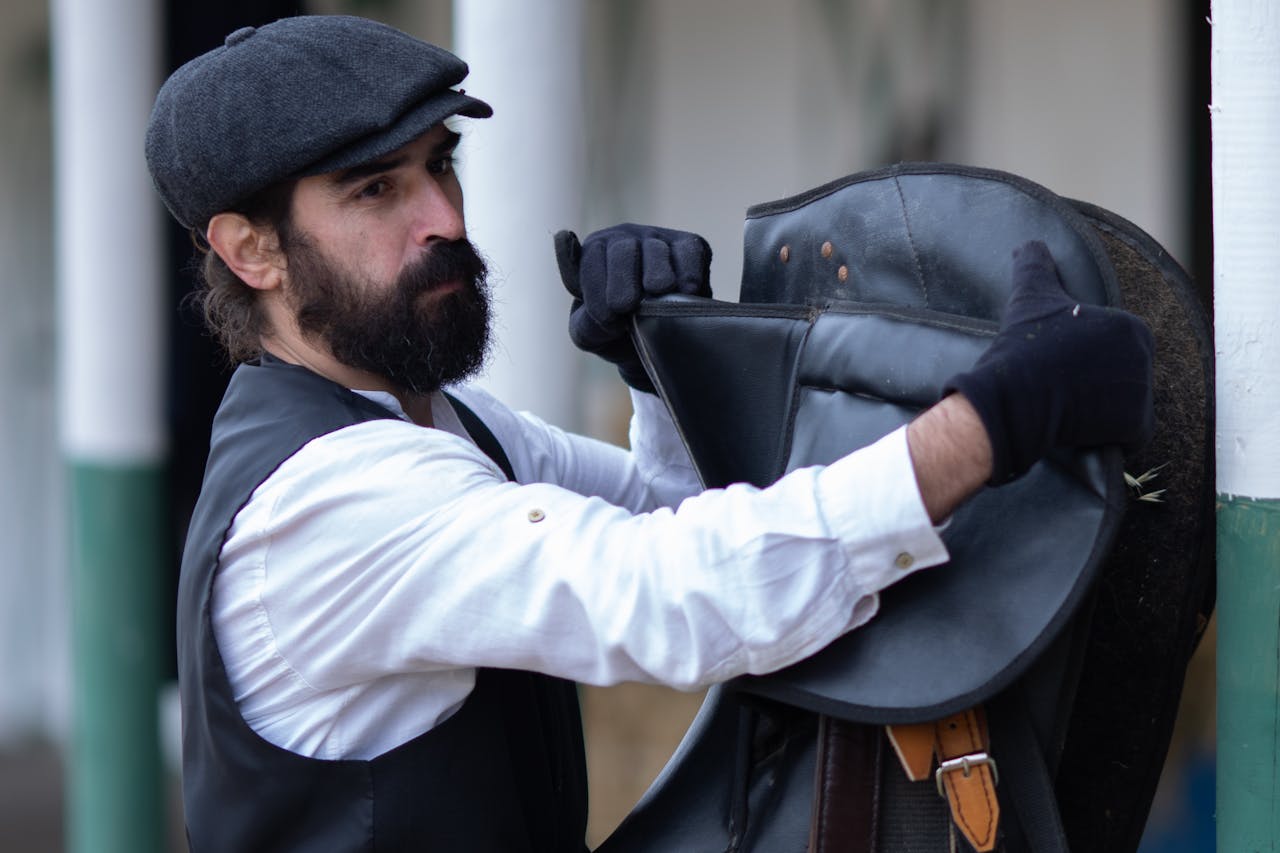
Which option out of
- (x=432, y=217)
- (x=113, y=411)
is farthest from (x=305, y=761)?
(x=113, y=411)

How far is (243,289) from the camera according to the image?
1.85m

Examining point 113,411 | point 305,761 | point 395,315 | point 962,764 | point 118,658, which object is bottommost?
point 118,658

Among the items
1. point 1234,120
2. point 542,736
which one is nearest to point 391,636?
point 542,736

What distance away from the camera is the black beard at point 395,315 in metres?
1.68

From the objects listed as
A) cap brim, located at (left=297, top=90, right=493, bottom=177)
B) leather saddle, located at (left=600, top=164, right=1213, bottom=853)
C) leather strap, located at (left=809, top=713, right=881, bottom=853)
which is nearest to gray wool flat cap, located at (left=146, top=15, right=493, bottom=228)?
cap brim, located at (left=297, top=90, right=493, bottom=177)

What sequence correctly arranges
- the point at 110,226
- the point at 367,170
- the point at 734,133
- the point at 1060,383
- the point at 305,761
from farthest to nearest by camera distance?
the point at 734,133, the point at 110,226, the point at 367,170, the point at 305,761, the point at 1060,383

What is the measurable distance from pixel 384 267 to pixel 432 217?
7cm

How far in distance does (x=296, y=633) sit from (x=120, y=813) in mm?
2229

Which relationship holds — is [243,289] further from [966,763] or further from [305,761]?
[966,763]

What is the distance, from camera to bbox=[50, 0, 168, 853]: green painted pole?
340 centimetres

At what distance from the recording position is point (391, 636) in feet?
4.72

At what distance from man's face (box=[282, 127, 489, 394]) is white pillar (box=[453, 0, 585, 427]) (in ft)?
2.04

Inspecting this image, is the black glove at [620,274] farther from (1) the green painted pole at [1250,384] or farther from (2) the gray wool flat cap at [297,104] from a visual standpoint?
(1) the green painted pole at [1250,384]

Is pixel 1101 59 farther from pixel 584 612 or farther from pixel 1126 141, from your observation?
pixel 584 612
